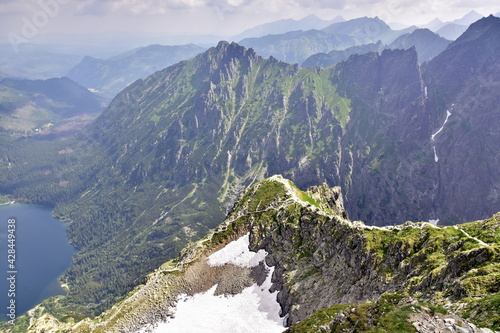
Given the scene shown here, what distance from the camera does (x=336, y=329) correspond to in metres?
42.0

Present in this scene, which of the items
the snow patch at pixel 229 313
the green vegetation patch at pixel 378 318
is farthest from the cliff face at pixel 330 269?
the snow patch at pixel 229 313

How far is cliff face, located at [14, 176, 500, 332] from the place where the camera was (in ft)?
143

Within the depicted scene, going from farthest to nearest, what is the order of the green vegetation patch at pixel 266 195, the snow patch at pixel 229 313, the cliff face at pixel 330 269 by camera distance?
the green vegetation patch at pixel 266 195
the snow patch at pixel 229 313
the cliff face at pixel 330 269

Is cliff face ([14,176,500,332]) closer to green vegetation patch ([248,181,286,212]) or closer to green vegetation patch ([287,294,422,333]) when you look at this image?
green vegetation patch ([287,294,422,333])

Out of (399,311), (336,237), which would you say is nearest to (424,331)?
(399,311)

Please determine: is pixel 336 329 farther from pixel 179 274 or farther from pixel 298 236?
pixel 179 274

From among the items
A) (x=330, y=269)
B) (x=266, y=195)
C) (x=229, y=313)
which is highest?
(x=266, y=195)

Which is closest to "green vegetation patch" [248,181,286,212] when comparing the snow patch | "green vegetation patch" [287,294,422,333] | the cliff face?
the cliff face

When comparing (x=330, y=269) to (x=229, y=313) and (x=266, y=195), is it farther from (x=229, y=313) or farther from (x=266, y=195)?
(x=266, y=195)

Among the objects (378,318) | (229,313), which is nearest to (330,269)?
(229,313)

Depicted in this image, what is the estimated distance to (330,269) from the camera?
87688 millimetres

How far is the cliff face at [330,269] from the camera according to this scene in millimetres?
43438

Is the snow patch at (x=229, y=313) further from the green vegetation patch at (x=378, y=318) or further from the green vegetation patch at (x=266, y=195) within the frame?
the green vegetation patch at (x=378, y=318)

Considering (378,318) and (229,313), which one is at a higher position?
(378,318)
